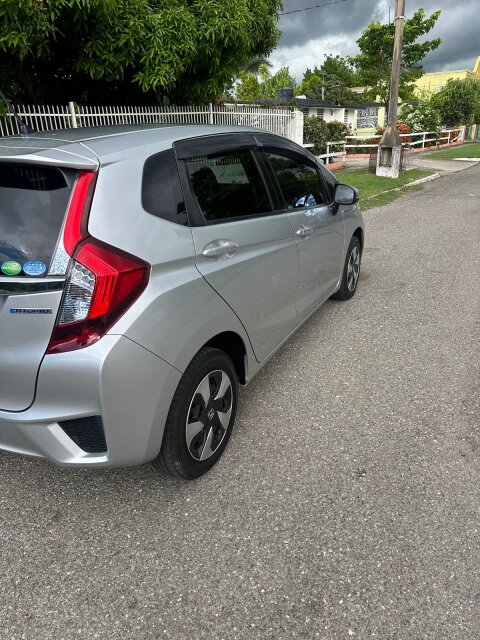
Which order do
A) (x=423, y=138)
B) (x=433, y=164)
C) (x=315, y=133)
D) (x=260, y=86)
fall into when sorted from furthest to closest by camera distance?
1. (x=260, y=86)
2. (x=423, y=138)
3. (x=433, y=164)
4. (x=315, y=133)

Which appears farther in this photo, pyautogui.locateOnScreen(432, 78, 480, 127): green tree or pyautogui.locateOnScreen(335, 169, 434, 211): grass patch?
pyautogui.locateOnScreen(432, 78, 480, 127): green tree

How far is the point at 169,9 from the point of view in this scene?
260 inches

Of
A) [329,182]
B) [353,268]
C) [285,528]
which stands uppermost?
[329,182]

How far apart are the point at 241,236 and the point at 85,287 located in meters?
1.03

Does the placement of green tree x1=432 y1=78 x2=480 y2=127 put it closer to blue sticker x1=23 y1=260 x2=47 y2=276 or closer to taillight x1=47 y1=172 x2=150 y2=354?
taillight x1=47 y1=172 x2=150 y2=354

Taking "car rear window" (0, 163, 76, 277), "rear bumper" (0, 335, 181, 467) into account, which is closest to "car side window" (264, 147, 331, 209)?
"car rear window" (0, 163, 76, 277)

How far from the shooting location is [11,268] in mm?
1875

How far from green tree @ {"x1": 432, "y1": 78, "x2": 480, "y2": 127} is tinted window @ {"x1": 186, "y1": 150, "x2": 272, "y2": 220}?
4138cm

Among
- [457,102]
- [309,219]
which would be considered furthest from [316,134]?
[457,102]

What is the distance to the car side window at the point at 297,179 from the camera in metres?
3.23

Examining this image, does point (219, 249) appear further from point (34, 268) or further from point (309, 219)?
point (309, 219)

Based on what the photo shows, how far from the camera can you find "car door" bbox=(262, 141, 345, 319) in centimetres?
327

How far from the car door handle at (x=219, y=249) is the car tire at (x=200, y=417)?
48cm

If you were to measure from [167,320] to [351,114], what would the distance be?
49.3 m
